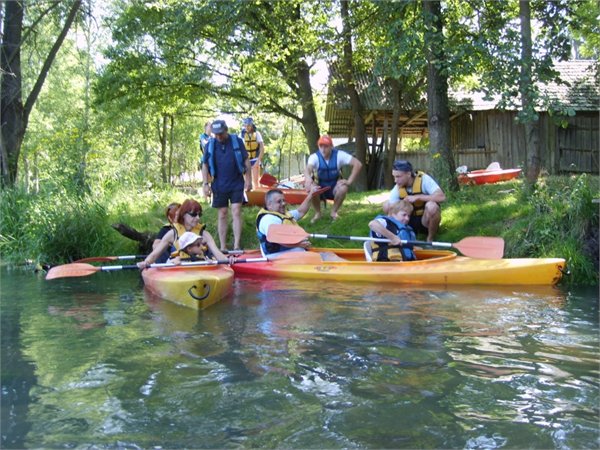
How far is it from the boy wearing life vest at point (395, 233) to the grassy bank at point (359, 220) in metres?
1.22

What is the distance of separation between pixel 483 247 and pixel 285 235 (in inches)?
96.4

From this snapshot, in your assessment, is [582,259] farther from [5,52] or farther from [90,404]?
[5,52]

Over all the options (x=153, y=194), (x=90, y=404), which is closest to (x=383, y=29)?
(x=153, y=194)

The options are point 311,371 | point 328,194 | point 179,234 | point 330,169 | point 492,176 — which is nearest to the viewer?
point 311,371

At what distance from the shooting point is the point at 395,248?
8555 millimetres

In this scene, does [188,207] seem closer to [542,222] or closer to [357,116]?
[542,222]

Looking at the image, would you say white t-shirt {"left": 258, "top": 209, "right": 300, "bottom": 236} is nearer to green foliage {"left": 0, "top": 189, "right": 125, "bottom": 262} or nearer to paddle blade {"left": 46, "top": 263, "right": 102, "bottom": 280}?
paddle blade {"left": 46, "top": 263, "right": 102, "bottom": 280}

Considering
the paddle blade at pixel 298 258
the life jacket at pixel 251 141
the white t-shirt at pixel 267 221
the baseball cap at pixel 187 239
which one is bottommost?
the paddle blade at pixel 298 258

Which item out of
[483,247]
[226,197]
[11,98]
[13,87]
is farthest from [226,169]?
[13,87]

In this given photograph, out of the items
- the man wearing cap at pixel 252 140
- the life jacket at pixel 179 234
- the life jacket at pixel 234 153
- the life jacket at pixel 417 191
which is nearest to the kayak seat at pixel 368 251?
the life jacket at pixel 417 191

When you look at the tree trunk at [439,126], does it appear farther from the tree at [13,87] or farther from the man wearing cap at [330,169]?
the tree at [13,87]

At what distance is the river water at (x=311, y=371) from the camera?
3.74 metres

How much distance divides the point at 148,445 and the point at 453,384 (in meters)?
2.05

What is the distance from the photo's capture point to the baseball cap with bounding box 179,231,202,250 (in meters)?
7.82
